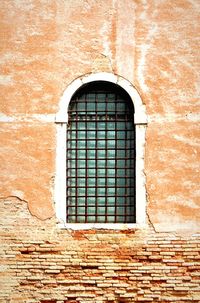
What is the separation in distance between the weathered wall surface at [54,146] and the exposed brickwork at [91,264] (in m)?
0.01

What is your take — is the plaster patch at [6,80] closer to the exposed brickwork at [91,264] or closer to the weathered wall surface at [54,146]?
the weathered wall surface at [54,146]

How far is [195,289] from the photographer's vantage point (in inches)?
246

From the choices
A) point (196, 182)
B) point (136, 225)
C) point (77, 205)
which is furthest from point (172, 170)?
point (77, 205)

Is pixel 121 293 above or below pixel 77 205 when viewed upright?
below

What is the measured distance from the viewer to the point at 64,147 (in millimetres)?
6516

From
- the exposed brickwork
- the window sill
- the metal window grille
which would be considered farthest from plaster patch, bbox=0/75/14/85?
the window sill

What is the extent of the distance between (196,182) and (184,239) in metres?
0.76

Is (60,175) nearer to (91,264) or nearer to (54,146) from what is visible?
(54,146)

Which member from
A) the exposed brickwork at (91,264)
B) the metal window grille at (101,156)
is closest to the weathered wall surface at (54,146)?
the exposed brickwork at (91,264)

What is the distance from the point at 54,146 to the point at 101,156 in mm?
672

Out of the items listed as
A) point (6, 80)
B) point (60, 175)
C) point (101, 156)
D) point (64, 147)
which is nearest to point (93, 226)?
point (60, 175)

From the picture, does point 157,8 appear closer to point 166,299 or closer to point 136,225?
point 136,225

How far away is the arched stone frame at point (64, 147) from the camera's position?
638 cm

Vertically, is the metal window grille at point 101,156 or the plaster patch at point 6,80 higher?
the plaster patch at point 6,80
